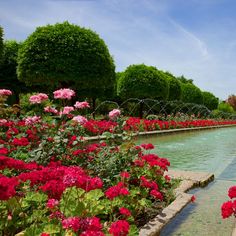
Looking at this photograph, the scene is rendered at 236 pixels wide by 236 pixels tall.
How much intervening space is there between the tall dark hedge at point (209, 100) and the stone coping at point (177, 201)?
4045 centimetres

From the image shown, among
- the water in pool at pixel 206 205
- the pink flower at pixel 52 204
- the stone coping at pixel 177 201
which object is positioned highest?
the pink flower at pixel 52 204

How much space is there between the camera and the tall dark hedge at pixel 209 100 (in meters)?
44.8

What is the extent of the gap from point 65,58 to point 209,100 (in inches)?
1323

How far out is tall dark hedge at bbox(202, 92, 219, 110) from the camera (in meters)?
44.8

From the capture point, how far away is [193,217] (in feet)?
11.5

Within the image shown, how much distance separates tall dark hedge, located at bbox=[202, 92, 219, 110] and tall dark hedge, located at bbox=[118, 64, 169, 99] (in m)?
22.8

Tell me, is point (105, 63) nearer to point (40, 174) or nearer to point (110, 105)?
point (40, 174)

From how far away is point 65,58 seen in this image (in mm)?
14164

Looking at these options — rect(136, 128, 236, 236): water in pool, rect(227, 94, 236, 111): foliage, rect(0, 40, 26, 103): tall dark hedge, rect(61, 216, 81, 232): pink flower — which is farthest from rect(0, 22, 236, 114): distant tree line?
rect(227, 94, 236, 111): foliage

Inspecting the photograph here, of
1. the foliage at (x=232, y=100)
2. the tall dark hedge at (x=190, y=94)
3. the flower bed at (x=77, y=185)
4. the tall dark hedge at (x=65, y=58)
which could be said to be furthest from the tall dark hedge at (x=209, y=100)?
the flower bed at (x=77, y=185)

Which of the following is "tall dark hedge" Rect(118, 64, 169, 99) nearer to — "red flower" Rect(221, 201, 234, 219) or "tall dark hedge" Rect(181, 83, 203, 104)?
"tall dark hedge" Rect(181, 83, 203, 104)

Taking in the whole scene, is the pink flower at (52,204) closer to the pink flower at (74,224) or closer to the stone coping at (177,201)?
the pink flower at (74,224)

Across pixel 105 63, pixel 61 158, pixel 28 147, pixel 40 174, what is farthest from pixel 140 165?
pixel 105 63

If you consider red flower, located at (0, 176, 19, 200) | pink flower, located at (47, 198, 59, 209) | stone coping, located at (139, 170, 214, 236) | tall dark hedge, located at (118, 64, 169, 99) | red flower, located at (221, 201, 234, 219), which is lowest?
stone coping, located at (139, 170, 214, 236)
